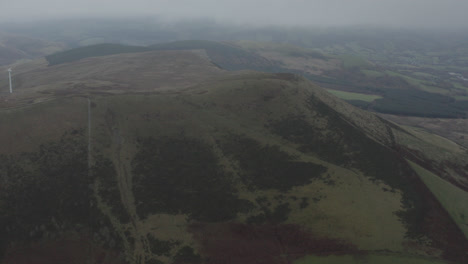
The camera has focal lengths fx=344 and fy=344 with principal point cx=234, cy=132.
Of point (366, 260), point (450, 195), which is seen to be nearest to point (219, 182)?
point (366, 260)

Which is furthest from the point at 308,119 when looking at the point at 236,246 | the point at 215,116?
the point at 236,246

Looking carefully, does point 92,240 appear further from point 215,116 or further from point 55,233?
point 215,116

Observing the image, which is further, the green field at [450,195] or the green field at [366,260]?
the green field at [450,195]

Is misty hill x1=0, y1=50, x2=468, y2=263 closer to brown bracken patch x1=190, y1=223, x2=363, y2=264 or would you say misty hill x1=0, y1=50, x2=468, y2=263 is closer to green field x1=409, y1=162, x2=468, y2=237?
brown bracken patch x1=190, y1=223, x2=363, y2=264

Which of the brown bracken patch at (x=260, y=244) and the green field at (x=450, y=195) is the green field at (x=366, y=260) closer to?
the brown bracken patch at (x=260, y=244)

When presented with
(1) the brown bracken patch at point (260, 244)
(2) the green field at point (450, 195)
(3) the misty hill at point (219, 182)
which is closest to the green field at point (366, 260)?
(3) the misty hill at point (219, 182)

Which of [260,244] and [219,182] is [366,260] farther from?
[219,182]
